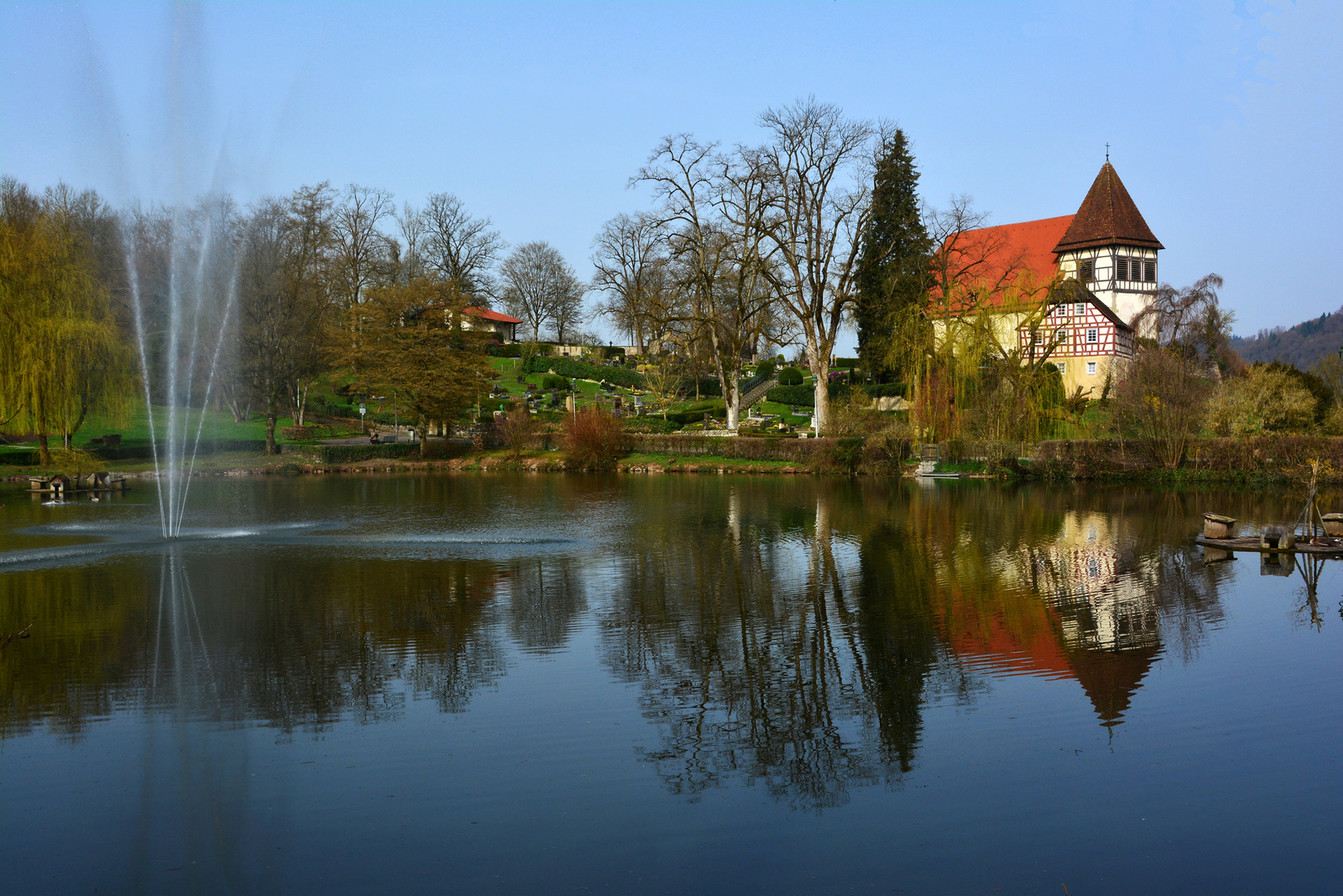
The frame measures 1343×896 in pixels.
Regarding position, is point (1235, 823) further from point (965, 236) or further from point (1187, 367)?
point (965, 236)

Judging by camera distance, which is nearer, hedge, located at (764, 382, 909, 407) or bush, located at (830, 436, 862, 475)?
bush, located at (830, 436, 862, 475)

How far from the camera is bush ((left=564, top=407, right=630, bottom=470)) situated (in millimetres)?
45406

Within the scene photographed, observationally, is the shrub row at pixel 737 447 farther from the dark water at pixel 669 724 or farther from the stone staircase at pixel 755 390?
the dark water at pixel 669 724

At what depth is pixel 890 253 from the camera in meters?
51.3

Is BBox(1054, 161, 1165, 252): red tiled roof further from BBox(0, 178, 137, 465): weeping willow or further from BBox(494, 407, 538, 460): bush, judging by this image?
BBox(0, 178, 137, 465): weeping willow

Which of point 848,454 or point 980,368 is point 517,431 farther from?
point 980,368

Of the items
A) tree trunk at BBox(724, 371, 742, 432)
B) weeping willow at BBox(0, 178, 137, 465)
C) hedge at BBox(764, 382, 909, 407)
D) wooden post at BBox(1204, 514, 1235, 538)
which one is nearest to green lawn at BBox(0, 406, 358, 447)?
weeping willow at BBox(0, 178, 137, 465)

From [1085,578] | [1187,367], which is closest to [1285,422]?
[1187,367]

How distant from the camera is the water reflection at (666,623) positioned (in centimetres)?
872

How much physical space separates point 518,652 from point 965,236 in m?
60.8

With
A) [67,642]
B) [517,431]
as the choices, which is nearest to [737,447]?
[517,431]

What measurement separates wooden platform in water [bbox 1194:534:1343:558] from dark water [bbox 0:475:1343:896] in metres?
1.07

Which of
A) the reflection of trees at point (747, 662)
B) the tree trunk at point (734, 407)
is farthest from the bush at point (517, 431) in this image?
the reflection of trees at point (747, 662)

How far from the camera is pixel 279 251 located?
48688mm
